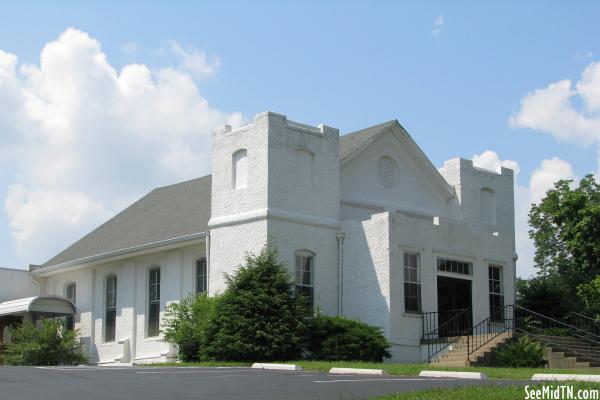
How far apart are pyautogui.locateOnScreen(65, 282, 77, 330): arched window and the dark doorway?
15026 millimetres

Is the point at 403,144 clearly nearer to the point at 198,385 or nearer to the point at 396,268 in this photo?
the point at 396,268

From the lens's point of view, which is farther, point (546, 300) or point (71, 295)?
point (71, 295)

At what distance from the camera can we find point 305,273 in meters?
28.7

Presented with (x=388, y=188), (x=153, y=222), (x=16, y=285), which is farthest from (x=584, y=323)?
(x=16, y=285)

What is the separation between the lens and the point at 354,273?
94.5 ft

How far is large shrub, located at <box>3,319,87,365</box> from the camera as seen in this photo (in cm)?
3077

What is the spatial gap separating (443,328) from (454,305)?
2.97 feet

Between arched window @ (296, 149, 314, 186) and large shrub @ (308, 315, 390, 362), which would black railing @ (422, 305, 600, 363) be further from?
arched window @ (296, 149, 314, 186)

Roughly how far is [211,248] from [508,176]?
12478 millimetres

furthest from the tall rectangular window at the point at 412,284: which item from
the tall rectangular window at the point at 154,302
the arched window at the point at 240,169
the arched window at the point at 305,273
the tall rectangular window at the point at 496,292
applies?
the tall rectangular window at the point at 154,302

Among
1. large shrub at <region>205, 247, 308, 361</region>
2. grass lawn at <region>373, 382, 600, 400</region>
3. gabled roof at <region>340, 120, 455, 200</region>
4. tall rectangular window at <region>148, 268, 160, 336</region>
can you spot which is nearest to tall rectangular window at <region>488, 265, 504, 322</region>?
gabled roof at <region>340, 120, 455, 200</region>

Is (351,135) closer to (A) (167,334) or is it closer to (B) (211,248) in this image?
(B) (211,248)

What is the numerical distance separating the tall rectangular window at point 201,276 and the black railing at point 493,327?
8.65m

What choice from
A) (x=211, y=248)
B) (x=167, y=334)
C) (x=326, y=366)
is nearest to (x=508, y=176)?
(x=211, y=248)
